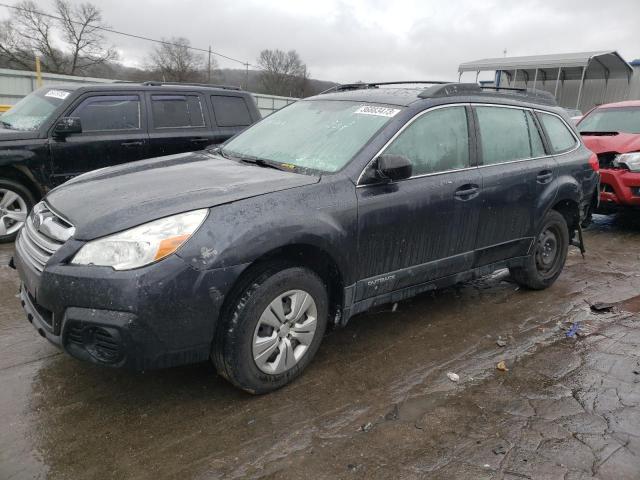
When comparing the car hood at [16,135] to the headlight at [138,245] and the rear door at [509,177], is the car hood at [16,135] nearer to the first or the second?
the headlight at [138,245]

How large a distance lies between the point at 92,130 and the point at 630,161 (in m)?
7.14

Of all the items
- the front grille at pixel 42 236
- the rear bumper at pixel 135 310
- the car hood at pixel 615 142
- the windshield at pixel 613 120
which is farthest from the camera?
the windshield at pixel 613 120

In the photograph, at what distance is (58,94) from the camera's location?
5.99 meters

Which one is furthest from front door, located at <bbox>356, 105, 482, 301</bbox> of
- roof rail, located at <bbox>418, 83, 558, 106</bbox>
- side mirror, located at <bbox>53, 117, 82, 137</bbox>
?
side mirror, located at <bbox>53, 117, 82, 137</bbox>

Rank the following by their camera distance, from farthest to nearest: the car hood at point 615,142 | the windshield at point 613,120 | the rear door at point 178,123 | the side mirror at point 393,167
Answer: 1. the windshield at point 613,120
2. the car hood at point 615,142
3. the rear door at point 178,123
4. the side mirror at point 393,167

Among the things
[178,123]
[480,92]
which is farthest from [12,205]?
[480,92]

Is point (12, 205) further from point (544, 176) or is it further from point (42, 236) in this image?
point (544, 176)

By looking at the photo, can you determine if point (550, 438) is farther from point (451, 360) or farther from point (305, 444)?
point (305, 444)

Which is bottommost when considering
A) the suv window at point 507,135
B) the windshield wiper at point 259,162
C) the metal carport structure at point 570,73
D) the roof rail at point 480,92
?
the windshield wiper at point 259,162

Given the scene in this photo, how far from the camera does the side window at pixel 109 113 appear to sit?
19.4 ft

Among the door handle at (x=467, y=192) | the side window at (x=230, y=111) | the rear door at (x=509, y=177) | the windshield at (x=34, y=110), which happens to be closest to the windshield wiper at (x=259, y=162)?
the door handle at (x=467, y=192)

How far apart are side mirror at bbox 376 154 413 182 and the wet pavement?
1274 mm

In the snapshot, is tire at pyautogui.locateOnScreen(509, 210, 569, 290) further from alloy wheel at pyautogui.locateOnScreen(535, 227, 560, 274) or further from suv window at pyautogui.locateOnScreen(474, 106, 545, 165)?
suv window at pyautogui.locateOnScreen(474, 106, 545, 165)

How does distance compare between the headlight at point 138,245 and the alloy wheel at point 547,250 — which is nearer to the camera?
the headlight at point 138,245
